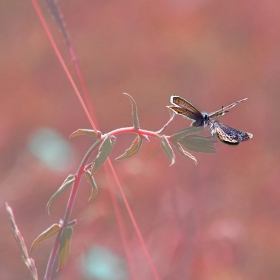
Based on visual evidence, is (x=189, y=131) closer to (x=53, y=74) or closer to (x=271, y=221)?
(x=271, y=221)

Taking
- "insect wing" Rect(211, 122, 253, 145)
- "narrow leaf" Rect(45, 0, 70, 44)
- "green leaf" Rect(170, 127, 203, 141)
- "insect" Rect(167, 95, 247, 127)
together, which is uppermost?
"narrow leaf" Rect(45, 0, 70, 44)

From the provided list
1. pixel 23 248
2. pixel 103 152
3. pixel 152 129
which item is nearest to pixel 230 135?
pixel 103 152

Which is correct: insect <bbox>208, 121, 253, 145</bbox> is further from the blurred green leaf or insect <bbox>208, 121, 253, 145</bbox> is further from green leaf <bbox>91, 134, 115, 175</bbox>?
the blurred green leaf

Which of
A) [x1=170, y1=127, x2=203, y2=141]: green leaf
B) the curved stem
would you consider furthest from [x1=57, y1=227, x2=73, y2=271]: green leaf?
[x1=170, y1=127, x2=203, y2=141]: green leaf

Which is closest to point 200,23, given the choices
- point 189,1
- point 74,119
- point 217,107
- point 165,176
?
point 189,1

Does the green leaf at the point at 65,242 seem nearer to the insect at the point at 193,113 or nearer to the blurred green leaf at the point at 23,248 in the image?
the blurred green leaf at the point at 23,248

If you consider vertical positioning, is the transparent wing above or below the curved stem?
above

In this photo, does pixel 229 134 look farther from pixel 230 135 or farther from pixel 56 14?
pixel 56 14
